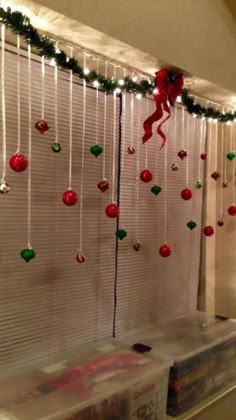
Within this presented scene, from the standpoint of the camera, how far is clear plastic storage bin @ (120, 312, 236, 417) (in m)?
1.34

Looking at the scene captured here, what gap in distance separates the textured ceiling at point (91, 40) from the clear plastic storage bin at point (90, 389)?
98 cm

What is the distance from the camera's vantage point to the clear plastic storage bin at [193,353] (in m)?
1.34

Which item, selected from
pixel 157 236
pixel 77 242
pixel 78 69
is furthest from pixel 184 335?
pixel 78 69

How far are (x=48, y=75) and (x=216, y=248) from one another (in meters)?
1.29

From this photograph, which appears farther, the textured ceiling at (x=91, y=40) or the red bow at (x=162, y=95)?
the red bow at (x=162, y=95)

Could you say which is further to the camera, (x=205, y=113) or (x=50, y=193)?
(x=205, y=113)

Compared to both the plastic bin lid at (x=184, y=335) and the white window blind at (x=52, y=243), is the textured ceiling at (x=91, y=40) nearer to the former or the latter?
the white window blind at (x=52, y=243)

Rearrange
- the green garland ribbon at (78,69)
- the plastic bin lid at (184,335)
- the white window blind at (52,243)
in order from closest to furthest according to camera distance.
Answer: the green garland ribbon at (78,69)
the white window blind at (52,243)
the plastic bin lid at (184,335)

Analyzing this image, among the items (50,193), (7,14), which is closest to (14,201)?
(50,193)

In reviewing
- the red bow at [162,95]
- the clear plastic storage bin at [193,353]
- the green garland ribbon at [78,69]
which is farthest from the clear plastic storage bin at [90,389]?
the green garland ribbon at [78,69]

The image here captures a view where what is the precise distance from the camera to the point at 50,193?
55.1 inches

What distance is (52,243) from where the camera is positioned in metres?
1.41

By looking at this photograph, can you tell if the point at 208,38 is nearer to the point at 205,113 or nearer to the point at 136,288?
the point at 205,113

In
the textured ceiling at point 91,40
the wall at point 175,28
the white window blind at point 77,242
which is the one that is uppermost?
the wall at point 175,28
